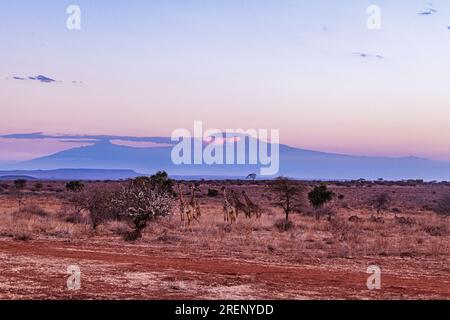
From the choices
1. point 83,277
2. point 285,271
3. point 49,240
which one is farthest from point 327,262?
point 49,240

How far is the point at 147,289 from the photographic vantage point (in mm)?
12570

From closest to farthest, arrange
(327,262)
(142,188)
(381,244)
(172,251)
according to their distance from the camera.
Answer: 1. (327,262)
2. (172,251)
3. (381,244)
4. (142,188)

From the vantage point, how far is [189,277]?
1426 centimetres

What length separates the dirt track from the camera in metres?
12.1

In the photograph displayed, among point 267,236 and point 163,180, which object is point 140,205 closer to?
point 267,236

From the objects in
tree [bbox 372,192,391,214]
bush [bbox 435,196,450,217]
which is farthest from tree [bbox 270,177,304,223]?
tree [bbox 372,192,391,214]

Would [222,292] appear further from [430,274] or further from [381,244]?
[381,244]

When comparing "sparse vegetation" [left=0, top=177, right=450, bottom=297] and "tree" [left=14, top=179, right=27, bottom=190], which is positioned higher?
"tree" [left=14, top=179, right=27, bottom=190]

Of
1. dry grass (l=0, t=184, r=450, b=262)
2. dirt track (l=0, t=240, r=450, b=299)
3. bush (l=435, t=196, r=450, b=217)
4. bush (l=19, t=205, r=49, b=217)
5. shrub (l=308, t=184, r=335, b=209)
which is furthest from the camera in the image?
bush (l=435, t=196, r=450, b=217)

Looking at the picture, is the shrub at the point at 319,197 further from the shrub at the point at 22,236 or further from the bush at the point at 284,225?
the shrub at the point at 22,236

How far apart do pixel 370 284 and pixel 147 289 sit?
513 cm

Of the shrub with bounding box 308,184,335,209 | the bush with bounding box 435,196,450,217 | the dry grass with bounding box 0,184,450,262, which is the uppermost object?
the shrub with bounding box 308,184,335,209

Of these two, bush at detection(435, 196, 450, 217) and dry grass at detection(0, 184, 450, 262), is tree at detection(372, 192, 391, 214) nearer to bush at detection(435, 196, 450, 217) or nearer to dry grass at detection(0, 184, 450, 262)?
bush at detection(435, 196, 450, 217)

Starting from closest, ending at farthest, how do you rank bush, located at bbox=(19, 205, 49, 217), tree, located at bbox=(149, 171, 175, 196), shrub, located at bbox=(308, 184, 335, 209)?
1. bush, located at bbox=(19, 205, 49, 217)
2. tree, located at bbox=(149, 171, 175, 196)
3. shrub, located at bbox=(308, 184, 335, 209)
